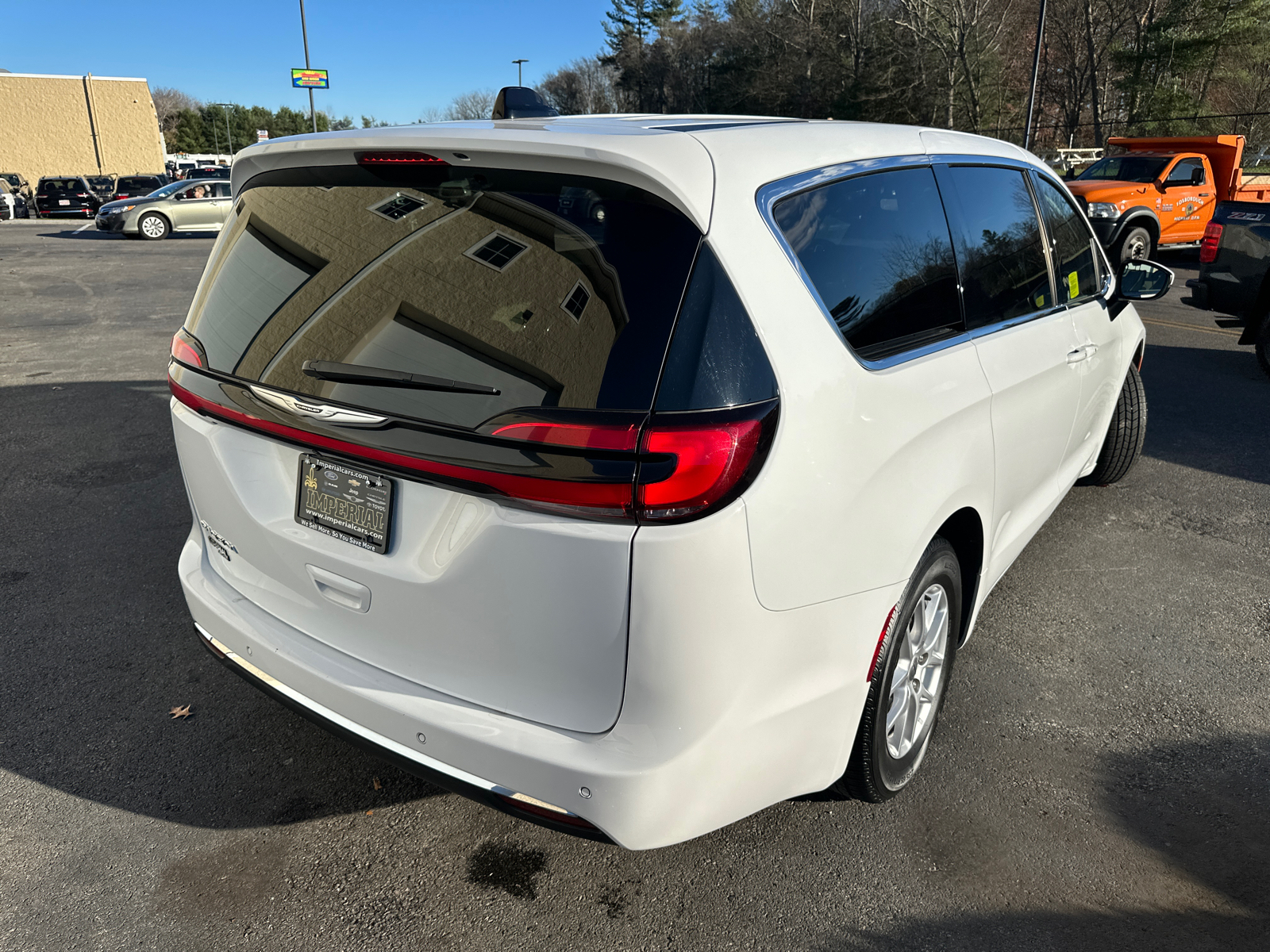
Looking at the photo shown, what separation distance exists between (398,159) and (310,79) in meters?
36.6

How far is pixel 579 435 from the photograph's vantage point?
1708 millimetres

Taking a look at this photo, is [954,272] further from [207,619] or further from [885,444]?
[207,619]

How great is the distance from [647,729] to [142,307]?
1265 centimetres

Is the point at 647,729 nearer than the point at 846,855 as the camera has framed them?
Yes

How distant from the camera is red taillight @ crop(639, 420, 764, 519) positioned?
1.69 metres

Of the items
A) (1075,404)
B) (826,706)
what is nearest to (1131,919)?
(826,706)

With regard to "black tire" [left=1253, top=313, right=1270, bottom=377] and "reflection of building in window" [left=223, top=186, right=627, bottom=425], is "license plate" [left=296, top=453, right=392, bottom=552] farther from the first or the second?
"black tire" [left=1253, top=313, right=1270, bottom=377]

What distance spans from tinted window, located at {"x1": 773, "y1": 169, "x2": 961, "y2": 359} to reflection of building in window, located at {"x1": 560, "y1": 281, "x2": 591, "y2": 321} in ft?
1.63

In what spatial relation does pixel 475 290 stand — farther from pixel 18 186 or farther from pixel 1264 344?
pixel 18 186

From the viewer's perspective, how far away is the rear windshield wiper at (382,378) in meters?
1.82

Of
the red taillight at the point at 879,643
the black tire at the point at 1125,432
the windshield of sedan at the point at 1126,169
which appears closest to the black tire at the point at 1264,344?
the black tire at the point at 1125,432

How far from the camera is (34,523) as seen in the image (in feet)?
15.5

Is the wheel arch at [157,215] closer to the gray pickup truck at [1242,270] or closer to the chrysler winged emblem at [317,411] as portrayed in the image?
the gray pickup truck at [1242,270]

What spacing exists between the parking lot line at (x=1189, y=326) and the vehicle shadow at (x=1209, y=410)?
115 centimetres
